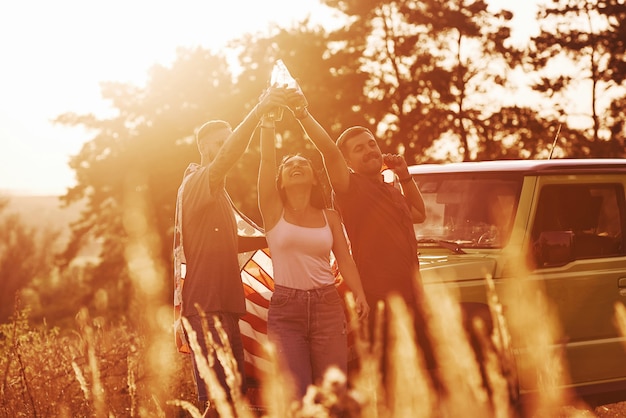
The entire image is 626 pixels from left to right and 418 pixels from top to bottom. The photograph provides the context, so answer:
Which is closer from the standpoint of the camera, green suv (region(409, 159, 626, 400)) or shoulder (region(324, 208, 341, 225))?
shoulder (region(324, 208, 341, 225))

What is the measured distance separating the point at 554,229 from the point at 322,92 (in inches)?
1203

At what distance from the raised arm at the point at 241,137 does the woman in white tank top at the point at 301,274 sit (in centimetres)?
13

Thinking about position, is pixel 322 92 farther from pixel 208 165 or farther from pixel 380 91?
pixel 208 165

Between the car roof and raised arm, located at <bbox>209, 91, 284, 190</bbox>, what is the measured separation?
8.01 feet

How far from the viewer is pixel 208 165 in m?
A: 4.99

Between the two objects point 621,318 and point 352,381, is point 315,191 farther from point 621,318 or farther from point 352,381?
point 621,318

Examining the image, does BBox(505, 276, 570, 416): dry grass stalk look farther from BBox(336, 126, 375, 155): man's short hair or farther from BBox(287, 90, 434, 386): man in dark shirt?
BBox(336, 126, 375, 155): man's short hair

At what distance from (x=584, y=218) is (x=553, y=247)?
42.1 inches

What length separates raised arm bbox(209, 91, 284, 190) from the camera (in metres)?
4.77

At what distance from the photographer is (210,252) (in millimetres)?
5051

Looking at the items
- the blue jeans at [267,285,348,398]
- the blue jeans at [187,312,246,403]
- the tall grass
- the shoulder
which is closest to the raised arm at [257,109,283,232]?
the shoulder

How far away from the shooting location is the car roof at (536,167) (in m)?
6.75

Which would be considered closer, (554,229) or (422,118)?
(554,229)

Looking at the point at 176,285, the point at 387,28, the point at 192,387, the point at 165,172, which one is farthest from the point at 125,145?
the point at 176,285
